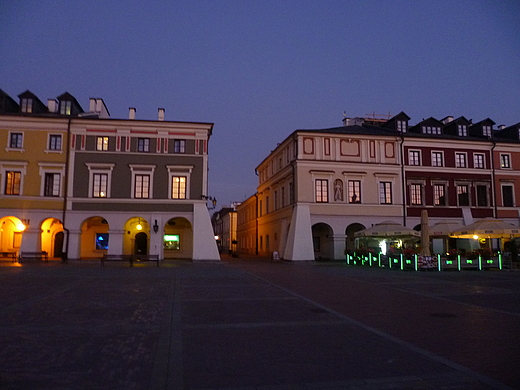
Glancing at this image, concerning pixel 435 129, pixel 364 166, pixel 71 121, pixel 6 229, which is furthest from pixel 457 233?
pixel 6 229

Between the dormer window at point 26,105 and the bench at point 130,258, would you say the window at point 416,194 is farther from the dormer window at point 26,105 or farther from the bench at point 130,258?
the dormer window at point 26,105

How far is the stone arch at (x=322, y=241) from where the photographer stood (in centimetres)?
3767

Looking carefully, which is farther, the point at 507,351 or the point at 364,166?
the point at 364,166

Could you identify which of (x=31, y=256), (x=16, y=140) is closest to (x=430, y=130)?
(x=31, y=256)

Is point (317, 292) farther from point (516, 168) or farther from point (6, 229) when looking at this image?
point (516, 168)

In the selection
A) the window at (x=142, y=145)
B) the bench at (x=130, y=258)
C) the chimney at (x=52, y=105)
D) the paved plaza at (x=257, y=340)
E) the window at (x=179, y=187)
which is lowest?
the paved plaza at (x=257, y=340)

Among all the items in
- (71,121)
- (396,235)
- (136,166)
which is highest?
(71,121)

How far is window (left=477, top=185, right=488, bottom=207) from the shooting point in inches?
1563

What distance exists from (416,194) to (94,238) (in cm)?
2867

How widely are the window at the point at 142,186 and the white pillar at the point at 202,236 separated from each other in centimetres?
398

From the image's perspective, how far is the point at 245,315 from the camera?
10.1m

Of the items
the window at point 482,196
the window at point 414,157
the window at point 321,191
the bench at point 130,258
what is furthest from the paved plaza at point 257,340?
the window at point 482,196

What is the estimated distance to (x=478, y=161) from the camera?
40.1 m

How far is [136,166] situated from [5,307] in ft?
76.3
